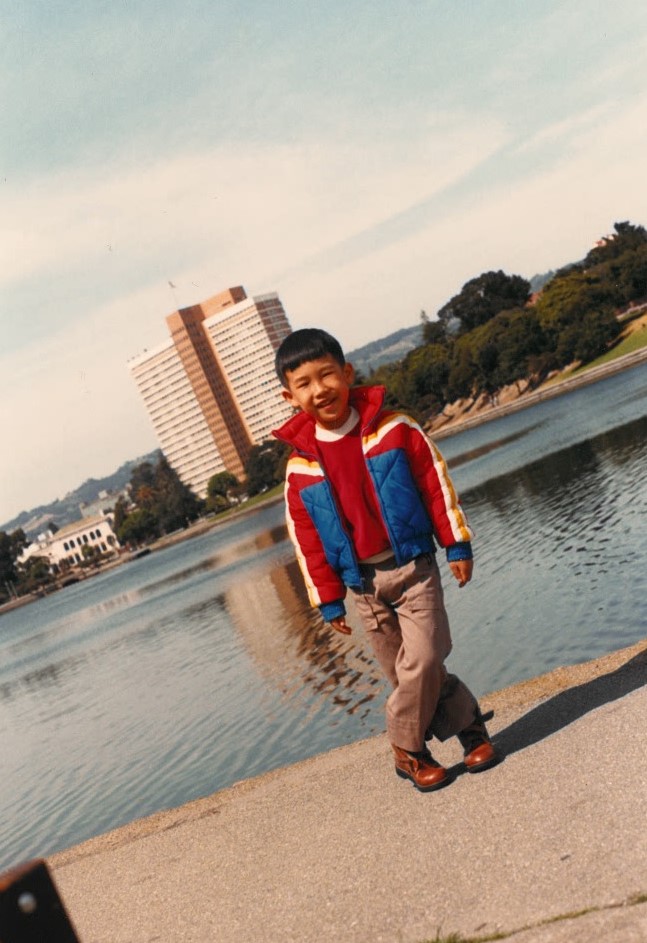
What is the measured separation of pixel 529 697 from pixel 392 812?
1567 mm

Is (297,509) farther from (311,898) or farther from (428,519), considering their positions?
(311,898)

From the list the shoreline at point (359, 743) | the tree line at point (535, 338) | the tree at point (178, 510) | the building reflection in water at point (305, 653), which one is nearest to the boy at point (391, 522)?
the shoreline at point (359, 743)

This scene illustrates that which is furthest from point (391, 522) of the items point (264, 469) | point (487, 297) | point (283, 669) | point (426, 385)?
point (264, 469)

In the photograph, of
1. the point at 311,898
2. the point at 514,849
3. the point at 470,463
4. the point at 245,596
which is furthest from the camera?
the point at 470,463

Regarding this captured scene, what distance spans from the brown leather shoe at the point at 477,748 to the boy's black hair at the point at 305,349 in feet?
6.85

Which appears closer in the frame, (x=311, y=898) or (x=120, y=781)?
(x=311, y=898)

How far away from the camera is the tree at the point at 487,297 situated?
134 meters

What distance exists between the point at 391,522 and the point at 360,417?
1.98ft

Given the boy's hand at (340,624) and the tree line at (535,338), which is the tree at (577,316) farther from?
the boy's hand at (340,624)

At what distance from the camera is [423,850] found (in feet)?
13.2

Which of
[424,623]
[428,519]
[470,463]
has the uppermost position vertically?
[428,519]

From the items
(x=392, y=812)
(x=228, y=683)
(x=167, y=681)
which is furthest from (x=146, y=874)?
(x=167, y=681)

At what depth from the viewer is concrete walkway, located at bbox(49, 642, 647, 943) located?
329cm

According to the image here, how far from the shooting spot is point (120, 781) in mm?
12555
